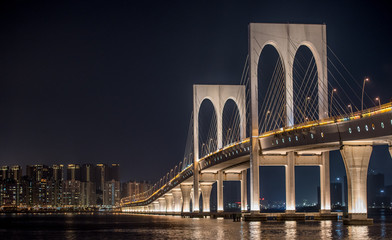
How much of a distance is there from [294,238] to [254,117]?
77.1 feet

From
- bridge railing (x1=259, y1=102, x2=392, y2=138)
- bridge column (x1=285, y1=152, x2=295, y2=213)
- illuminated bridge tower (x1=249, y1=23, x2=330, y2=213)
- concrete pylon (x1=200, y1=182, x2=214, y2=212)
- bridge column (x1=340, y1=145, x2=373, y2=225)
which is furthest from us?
concrete pylon (x1=200, y1=182, x2=214, y2=212)

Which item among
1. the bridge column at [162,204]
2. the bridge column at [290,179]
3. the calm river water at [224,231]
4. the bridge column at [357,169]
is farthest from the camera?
the bridge column at [162,204]

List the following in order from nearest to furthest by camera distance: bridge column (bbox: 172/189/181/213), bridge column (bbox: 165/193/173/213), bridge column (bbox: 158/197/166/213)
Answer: bridge column (bbox: 172/189/181/213)
bridge column (bbox: 165/193/173/213)
bridge column (bbox: 158/197/166/213)

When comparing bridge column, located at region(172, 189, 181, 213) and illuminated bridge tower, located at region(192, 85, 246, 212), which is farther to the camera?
bridge column, located at region(172, 189, 181, 213)

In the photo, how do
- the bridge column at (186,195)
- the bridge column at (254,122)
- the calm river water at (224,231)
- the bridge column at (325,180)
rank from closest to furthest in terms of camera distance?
the calm river water at (224,231) < the bridge column at (254,122) < the bridge column at (325,180) < the bridge column at (186,195)

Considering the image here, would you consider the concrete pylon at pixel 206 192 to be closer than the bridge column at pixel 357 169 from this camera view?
No

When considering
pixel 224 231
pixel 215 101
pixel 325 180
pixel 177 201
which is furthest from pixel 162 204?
pixel 224 231

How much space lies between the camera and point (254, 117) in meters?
59.8

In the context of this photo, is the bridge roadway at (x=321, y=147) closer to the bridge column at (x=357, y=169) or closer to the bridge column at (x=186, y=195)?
the bridge column at (x=357, y=169)

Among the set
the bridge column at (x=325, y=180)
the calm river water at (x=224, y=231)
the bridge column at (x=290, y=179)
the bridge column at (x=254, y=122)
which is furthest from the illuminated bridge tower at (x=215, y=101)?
the calm river water at (x=224, y=231)

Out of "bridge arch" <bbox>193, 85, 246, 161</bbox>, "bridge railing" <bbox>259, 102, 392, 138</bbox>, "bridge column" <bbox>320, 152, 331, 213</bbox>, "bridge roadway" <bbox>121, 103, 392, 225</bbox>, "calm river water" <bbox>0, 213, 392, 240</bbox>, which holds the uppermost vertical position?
"bridge arch" <bbox>193, 85, 246, 161</bbox>

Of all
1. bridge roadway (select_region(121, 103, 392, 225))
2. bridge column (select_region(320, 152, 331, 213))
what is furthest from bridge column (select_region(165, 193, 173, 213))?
bridge column (select_region(320, 152, 331, 213))

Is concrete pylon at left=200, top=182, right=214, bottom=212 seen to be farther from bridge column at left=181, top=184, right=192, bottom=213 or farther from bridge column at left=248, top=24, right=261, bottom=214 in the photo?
bridge column at left=248, top=24, right=261, bottom=214

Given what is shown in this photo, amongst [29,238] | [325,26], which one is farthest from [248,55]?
[29,238]
